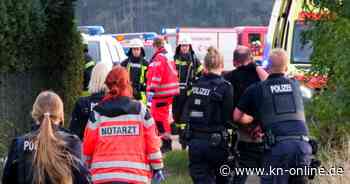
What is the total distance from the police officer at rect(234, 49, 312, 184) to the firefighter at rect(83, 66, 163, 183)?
1.37 meters

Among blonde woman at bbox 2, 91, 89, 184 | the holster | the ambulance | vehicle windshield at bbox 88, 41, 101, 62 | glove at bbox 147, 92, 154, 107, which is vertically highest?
blonde woman at bbox 2, 91, 89, 184

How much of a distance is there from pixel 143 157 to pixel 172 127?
8140 mm

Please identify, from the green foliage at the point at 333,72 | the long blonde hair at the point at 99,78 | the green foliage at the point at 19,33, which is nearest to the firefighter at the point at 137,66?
the green foliage at the point at 19,33

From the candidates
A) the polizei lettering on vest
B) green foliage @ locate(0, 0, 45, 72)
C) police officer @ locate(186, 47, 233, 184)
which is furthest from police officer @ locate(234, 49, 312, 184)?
green foliage @ locate(0, 0, 45, 72)

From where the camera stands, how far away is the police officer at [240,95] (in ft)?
29.6

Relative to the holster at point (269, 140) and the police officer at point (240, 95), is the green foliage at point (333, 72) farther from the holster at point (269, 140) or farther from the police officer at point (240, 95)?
the holster at point (269, 140)

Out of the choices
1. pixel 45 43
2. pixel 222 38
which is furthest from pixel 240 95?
pixel 222 38

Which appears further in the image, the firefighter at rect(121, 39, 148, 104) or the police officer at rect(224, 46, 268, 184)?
the firefighter at rect(121, 39, 148, 104)

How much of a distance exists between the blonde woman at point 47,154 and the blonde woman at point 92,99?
1.60 m

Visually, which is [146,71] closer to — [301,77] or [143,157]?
[301,77]

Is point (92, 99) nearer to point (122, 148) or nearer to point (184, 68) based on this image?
point (122, 148)

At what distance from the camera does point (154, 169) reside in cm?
700

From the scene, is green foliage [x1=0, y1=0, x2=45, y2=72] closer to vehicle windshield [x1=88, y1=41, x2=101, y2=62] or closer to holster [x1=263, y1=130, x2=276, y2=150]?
holster [x1=263, y1=130, x2=276, y2=150]

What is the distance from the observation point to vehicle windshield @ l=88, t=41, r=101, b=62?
63.6 ft
